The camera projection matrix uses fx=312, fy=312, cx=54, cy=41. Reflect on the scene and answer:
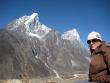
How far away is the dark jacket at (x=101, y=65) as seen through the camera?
3585mm

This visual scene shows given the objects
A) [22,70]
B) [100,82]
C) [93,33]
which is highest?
[22,70]

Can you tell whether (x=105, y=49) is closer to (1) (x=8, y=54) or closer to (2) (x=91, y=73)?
(2) (x=91, y=73)

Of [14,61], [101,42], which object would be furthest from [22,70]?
[101,42]

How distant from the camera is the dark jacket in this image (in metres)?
3.59

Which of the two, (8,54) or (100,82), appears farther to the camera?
(8,54)

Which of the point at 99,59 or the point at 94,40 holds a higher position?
the point at 94,40

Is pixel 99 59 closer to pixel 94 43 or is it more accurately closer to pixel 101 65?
pixel 101 65

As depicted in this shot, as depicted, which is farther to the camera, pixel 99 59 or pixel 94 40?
pixel 94 40

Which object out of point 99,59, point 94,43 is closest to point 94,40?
point 94,43

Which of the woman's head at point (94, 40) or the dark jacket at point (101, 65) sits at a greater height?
the woman's head at point (94, 40)

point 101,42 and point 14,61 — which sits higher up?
point 14,61

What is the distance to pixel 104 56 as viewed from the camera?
12.2 ft

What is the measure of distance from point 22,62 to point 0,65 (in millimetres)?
23927

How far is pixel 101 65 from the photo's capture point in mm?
3701
